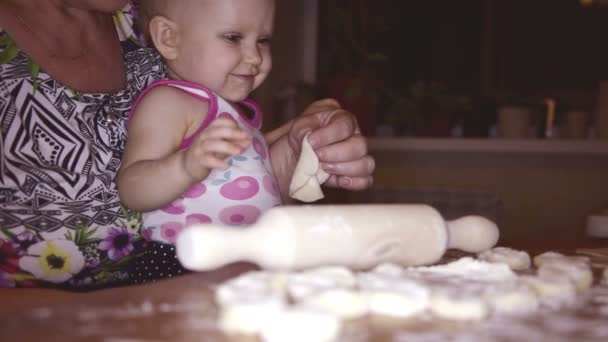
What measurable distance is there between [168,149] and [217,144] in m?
0.23

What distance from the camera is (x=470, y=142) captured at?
3.18 meters

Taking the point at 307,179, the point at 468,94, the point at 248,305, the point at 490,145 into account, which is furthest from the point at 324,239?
the point at 468,94

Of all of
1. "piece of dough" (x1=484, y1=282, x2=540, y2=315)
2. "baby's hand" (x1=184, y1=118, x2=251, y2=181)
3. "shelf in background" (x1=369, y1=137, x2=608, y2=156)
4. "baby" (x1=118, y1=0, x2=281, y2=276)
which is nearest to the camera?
"piece of dough" (x1=484, y1=282, x2=540, y2=315)

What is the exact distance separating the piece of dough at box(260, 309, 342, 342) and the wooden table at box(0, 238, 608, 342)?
21 mm

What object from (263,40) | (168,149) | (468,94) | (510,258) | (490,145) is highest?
(263,40)

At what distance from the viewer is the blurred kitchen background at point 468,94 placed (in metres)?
3.07

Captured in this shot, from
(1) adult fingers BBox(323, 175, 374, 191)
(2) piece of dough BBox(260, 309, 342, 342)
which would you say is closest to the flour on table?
(2) piece of dough BBox(260, 309, 342, 342)

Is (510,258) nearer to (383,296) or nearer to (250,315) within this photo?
(383,296)

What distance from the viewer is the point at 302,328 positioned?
503 millimetres

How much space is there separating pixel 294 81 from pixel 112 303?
281 centimetres

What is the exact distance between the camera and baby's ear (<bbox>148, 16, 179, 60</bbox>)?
43.7 inches

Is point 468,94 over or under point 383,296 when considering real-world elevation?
under

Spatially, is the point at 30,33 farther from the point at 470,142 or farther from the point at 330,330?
the point at 470,142

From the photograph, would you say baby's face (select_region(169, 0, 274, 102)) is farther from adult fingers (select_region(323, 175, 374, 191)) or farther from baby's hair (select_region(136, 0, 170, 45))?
adult fingers (select_region(323, 175, 374, 191))
